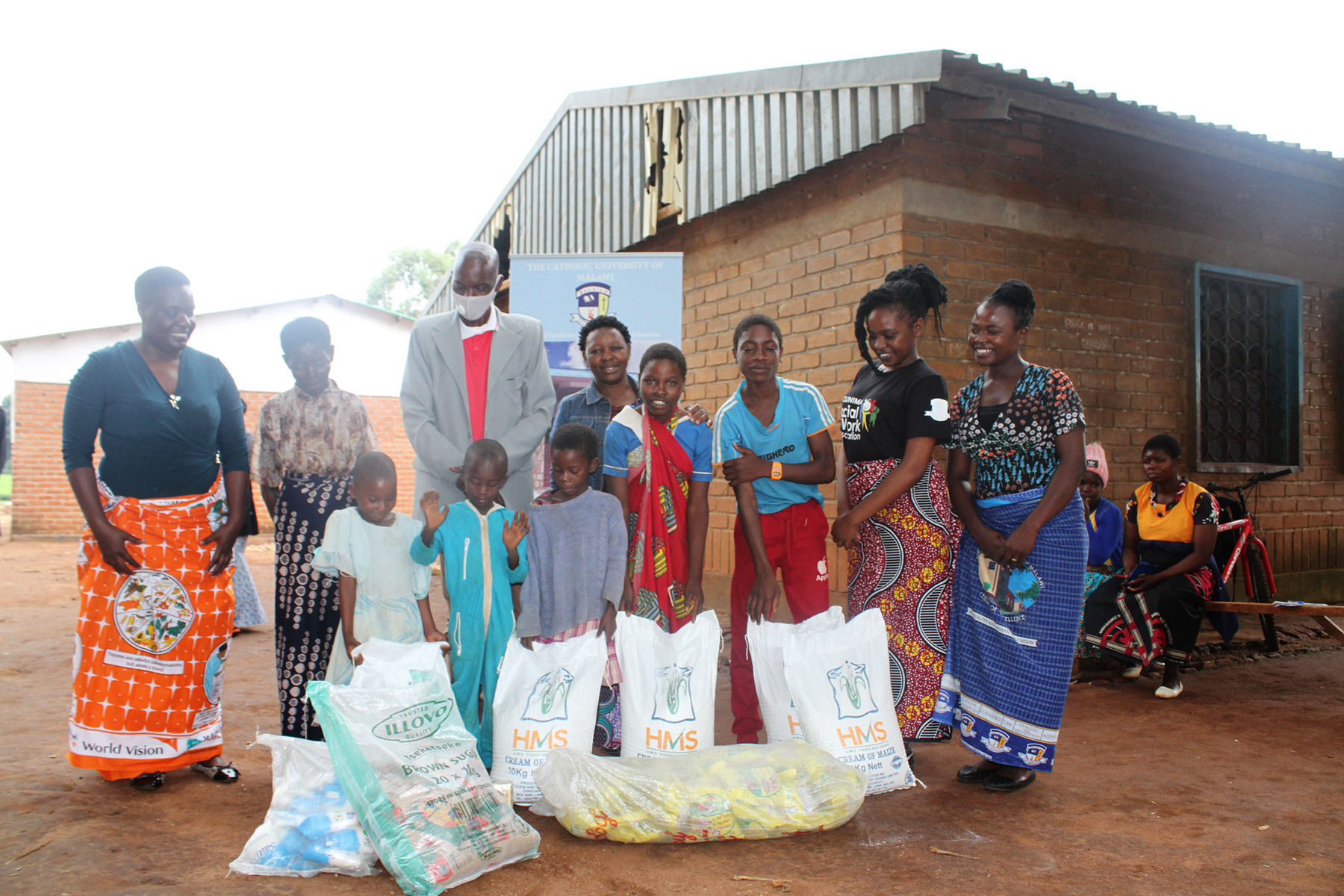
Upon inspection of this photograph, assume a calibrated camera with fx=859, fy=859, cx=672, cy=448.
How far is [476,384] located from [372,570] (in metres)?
0.86

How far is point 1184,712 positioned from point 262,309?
1713 cm

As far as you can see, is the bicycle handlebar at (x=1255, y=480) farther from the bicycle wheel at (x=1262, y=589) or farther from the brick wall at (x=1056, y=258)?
the bicycle wheel at (x=1262, y=589)

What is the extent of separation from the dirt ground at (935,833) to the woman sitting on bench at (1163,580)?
562mm

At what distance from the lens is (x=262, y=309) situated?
17.0m

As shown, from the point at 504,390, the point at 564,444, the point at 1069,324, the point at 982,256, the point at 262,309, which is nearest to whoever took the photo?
the point at 564,444

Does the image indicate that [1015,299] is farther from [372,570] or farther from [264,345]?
[264,345]

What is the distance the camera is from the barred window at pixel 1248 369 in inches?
263

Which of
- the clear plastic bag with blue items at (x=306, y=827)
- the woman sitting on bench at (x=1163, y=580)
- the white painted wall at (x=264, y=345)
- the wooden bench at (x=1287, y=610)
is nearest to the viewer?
the clear plastic bag with blue items at (x=306, y=827)

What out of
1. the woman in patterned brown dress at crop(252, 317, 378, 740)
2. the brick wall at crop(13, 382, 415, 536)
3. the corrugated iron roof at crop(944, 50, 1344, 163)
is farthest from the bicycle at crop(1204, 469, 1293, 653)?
the brick wall at crop(13, 382, 415, 536)

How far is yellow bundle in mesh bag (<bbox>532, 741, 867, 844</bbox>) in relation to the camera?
2486mm

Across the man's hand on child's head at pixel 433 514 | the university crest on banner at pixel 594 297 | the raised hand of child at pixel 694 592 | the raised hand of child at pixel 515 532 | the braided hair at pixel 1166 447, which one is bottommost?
the raised hand of child at pixel 694 592

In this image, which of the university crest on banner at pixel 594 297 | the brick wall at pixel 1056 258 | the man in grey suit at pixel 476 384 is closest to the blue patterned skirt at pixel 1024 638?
the man in grey suit at pixel 476 384

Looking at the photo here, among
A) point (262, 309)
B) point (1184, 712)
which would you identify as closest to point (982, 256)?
point (1184, 712)

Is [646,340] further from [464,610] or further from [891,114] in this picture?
[464,610]
